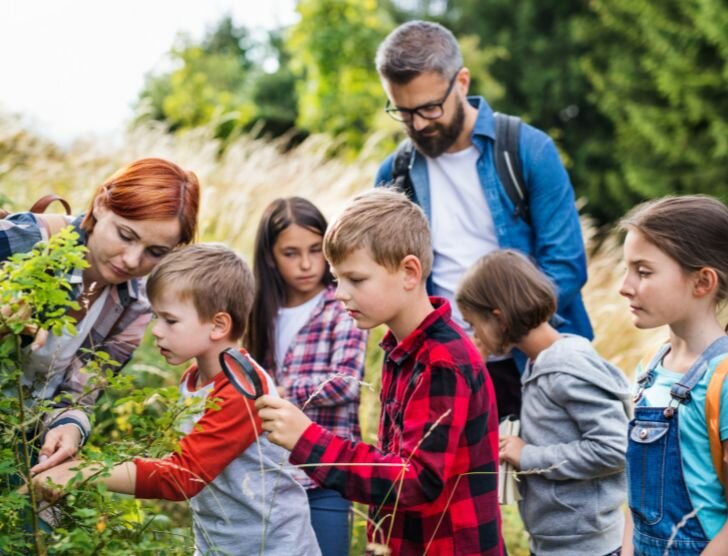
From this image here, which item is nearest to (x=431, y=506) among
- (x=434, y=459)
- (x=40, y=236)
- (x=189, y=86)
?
(x=434, y=459)

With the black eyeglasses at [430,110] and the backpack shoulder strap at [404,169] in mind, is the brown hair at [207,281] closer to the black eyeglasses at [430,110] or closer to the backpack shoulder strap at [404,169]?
the black eyeglasses at [430,110]

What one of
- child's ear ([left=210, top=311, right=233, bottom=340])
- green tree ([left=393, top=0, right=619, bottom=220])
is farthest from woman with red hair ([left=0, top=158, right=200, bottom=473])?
green tree ([left=393, top=0, right=619, bottom=220])

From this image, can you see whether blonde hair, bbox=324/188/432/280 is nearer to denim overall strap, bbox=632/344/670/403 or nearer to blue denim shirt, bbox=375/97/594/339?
denim overall strap, bbox=632/344/670/403

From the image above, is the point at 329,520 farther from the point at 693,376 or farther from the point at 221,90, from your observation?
the point at 221,90

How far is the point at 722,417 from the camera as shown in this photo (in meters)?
2.40

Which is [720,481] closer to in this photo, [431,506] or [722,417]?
[722,417]

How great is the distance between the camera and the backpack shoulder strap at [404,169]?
4121 mm

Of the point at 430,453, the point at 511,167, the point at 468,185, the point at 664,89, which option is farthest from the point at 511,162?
the point at 664,89

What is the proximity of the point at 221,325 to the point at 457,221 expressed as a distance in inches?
59.7

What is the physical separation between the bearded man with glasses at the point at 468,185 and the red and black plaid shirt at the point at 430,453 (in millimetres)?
1195

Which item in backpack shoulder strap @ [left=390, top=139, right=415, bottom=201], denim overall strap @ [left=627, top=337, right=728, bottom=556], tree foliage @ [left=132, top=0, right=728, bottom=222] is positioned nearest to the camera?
denim overall strap @ [left=627, top=337, right=728, bottom=556]

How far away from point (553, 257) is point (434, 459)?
165 cm

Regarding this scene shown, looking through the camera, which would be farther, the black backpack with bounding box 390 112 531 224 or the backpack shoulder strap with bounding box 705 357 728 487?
the black backpack with bounding box 390 112 531 224

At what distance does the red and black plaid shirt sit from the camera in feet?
7.76
